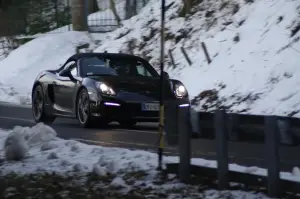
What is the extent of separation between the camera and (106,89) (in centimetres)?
1451

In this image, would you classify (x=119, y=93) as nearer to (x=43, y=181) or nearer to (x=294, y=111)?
(x=294, y=111)

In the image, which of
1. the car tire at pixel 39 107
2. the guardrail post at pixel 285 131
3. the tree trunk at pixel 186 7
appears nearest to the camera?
the guardrail post at pixel 285 131

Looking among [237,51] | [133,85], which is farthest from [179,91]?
[237,51]

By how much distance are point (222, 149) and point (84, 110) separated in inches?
282

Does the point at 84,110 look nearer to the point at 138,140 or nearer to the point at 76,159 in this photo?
the point at 138,140

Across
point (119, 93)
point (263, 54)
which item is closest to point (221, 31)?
point (263, 54)

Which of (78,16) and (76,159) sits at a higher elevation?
(78,16)

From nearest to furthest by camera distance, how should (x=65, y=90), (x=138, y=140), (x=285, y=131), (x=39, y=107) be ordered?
(x=285, y=131) < (x=138, y=140) < (x=65, y=90) < (x=39, y=107)

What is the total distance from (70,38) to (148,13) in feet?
12.6

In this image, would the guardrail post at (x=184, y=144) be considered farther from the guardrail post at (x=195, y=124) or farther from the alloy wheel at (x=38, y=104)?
the alloy wheel at (x=38, y=104)

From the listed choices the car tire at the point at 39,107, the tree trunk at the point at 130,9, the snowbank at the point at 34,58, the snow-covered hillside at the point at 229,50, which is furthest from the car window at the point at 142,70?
the tree trunk at the point at 130,9

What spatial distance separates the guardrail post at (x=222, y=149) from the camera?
26.0ft

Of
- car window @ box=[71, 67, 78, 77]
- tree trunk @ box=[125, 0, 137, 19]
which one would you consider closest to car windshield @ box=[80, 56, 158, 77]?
car window @ box=[71, 67, 78, 77]

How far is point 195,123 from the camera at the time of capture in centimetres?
848
